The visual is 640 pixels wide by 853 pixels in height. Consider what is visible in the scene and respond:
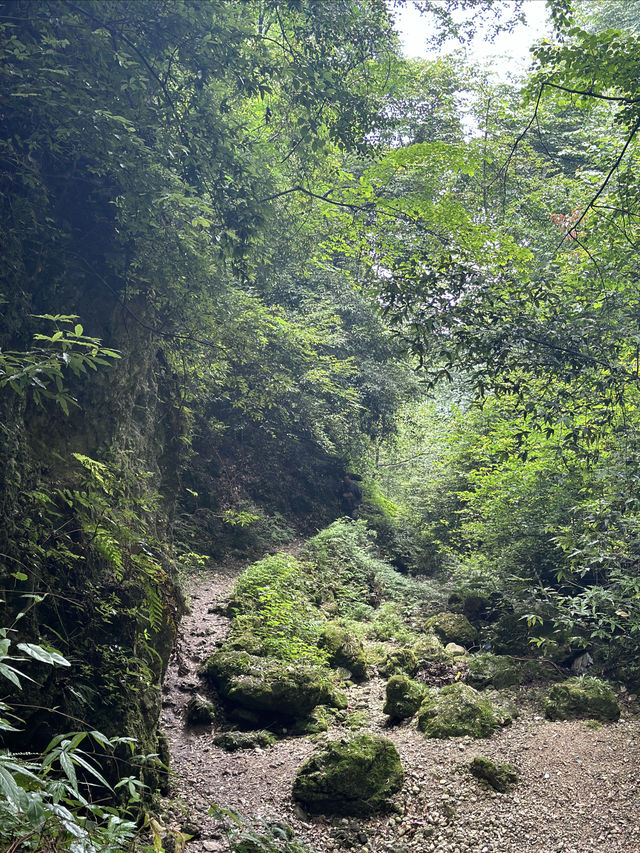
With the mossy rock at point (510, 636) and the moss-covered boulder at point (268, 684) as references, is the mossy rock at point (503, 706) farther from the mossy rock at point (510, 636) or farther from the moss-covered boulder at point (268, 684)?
the moss-covered boulder at point (268, 684)

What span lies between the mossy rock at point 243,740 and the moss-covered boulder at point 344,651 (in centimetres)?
219


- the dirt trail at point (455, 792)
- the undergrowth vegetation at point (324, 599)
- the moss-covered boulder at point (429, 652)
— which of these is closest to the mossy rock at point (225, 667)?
the dirt trail at point (455, 792)

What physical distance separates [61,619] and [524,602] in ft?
23.5

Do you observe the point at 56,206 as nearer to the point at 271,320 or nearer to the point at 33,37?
the point at 33,37

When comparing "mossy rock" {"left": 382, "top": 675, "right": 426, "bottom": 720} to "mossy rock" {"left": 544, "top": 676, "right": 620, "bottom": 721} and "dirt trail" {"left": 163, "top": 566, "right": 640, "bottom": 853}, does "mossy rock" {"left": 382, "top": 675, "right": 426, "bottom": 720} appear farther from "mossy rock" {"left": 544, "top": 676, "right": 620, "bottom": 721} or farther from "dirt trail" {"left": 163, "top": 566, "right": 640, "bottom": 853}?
"mossy rock" {"left": 544, "top": 676, "right": 620, "bottom": 721}

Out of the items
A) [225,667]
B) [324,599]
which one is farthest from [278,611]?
[324,599]

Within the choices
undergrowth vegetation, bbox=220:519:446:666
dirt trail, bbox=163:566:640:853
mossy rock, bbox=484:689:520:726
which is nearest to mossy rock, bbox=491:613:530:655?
mossy rock, bbox=484:689:520:726

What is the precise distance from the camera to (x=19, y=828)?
5.51 ft

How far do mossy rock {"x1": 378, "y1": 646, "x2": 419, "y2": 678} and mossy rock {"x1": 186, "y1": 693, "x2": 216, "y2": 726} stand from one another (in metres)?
2.99

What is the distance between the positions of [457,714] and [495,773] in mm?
1128

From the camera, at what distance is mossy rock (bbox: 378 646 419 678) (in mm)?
7957

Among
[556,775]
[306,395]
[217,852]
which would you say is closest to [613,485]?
[556,775]

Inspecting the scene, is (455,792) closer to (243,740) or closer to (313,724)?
(313,724)

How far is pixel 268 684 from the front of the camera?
622 centimetres
